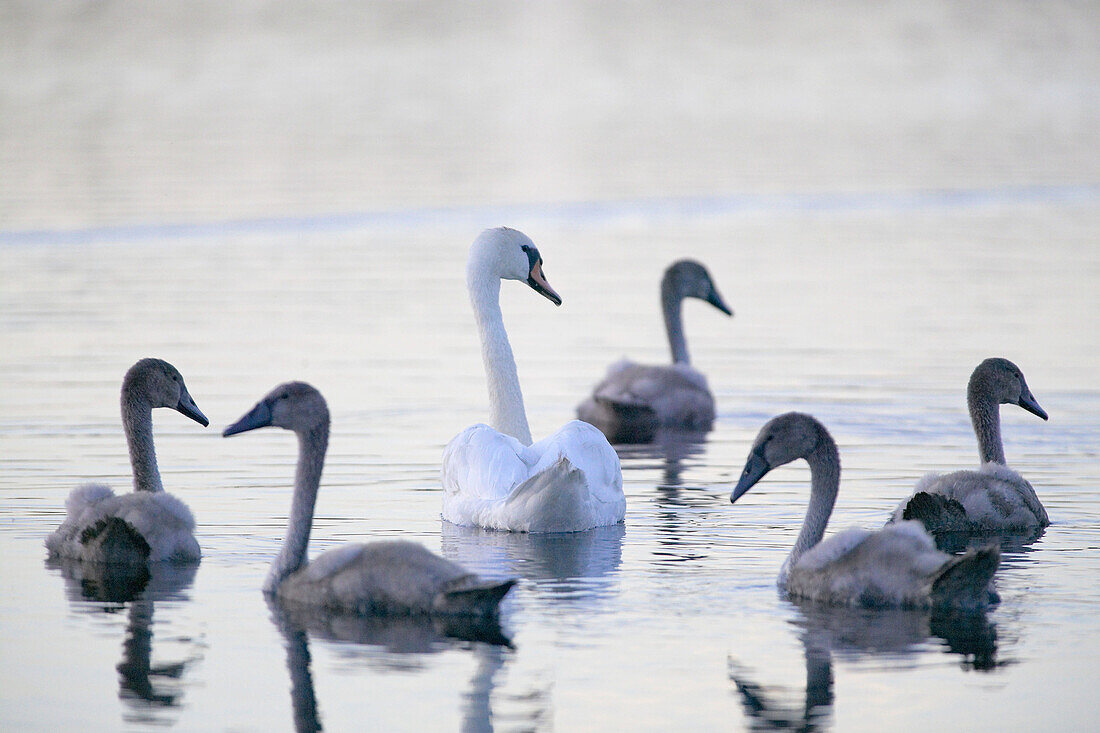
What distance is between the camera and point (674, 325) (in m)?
16.8

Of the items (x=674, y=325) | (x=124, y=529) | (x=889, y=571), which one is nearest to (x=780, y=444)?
(x=889, y=571)

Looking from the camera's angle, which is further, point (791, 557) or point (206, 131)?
point (206, 131)

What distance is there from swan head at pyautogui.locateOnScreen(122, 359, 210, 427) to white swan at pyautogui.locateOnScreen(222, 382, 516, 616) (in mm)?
1400

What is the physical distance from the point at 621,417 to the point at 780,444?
5.83 m

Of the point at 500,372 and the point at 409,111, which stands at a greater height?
the point at 409,111

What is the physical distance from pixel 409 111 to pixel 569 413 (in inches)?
2425

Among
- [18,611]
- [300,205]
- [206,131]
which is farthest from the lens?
[206,131]

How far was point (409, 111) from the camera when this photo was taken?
7556cm

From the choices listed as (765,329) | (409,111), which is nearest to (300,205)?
(765,329)

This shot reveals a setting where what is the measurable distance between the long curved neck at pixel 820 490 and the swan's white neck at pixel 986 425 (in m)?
2.31

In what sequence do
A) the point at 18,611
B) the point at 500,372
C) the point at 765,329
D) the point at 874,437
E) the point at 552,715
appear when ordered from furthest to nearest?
1. the point at 765,329
2. the point at 874,437
3. the point at 500,372
4. the point at 18,611
5. the point at 552,715

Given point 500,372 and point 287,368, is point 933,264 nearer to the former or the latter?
point 287,368

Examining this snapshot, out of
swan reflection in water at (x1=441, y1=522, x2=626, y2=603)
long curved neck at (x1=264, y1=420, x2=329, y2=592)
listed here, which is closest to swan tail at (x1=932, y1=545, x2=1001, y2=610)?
swan reflection in water at (x1=441, y1=522, x2=626, y2=603)

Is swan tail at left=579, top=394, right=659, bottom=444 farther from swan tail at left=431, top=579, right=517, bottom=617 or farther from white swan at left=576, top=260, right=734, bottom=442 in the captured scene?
swan tail at left=431, top=579, right=517, bottom=617
